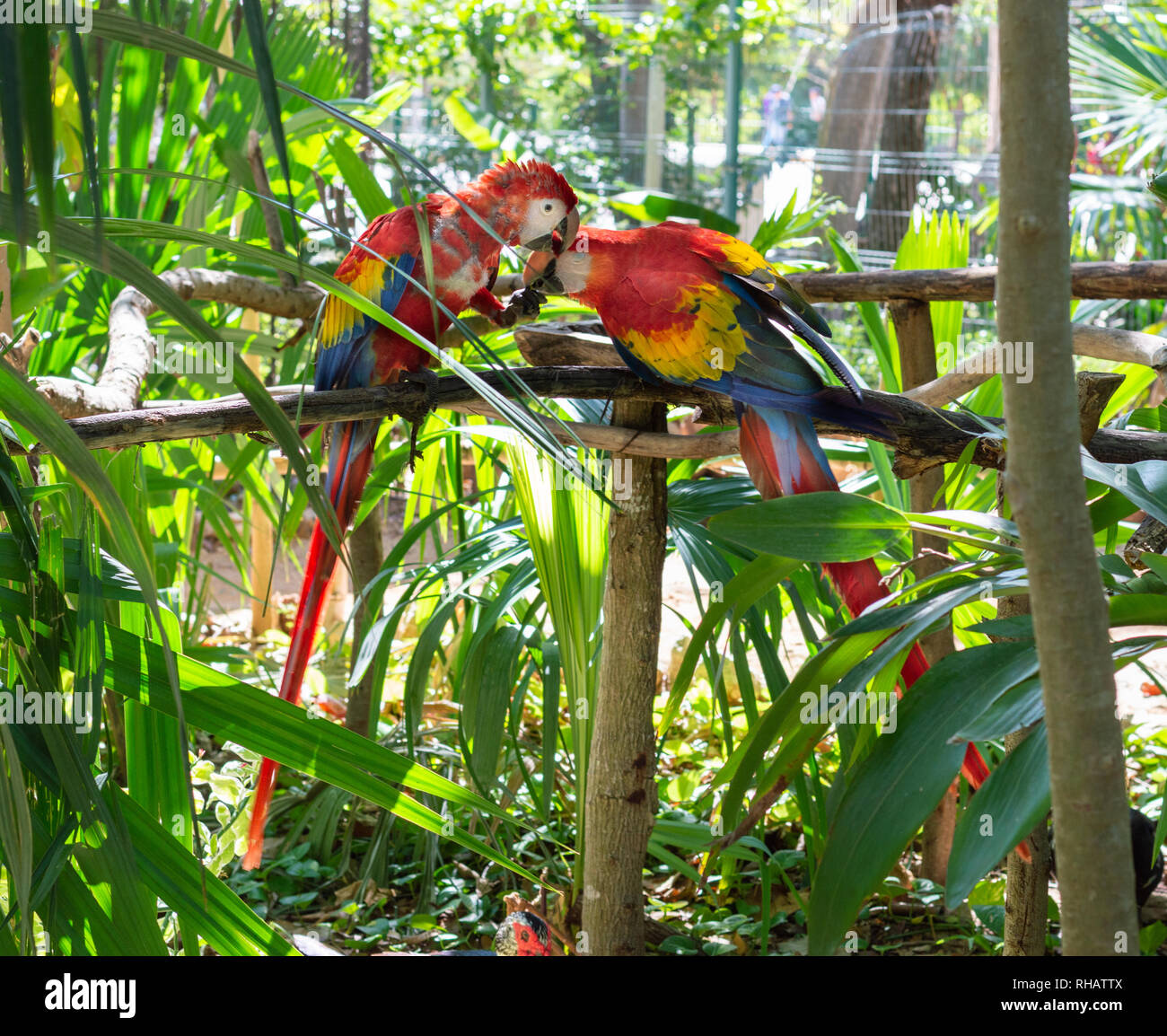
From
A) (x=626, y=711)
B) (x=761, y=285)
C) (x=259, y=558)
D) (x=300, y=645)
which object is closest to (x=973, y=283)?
(x=761, y=285)

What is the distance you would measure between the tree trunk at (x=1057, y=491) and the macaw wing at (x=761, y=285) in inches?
22.4

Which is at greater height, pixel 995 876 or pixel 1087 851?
pixel 1087 851

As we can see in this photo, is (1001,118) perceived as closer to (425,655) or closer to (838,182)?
(425,655)

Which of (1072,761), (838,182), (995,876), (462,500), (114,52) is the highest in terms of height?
(838,182)

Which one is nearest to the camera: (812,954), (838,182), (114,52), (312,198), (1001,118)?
(1001,118)

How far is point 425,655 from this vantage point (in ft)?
4.08

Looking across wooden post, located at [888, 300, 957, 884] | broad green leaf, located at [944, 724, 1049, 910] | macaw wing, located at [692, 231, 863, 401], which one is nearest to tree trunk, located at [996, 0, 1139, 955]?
broad green leaf, located at [944, 724, 1049, 910]

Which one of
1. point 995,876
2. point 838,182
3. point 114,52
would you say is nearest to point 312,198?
point 114,52

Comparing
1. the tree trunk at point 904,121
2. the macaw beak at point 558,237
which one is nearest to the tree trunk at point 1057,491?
the macaw beak at point 558,237

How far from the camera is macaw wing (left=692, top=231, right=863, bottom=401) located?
0.95 metres

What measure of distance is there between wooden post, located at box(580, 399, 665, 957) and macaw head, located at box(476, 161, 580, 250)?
20 centimetres

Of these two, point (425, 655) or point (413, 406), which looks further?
point (425, 655)

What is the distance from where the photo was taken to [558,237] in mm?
1013

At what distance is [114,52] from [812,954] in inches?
57.8
